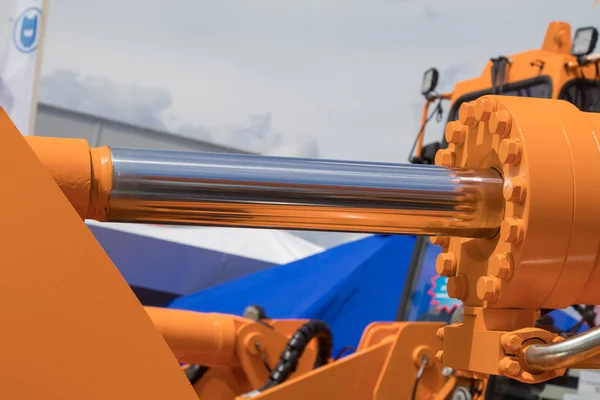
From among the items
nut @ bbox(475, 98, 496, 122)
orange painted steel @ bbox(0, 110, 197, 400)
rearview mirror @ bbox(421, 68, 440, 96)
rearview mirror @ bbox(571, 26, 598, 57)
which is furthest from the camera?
rearview mirror @ bbox(421, 68, 440, 96)

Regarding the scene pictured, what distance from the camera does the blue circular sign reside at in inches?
161

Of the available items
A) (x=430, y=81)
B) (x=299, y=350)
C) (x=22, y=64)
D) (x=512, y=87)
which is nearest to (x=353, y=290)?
(x=430, y=81)

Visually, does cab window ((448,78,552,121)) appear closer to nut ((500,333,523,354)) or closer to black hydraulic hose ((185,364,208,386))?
black hydraulic hose ((185,364,208,386))

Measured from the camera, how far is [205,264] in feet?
21.8

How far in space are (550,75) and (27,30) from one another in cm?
273

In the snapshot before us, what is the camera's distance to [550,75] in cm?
266

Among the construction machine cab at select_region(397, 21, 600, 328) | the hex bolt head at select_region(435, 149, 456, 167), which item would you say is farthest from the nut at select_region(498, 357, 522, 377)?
the construction machine cab at select_region(397, 21, 600, 328)

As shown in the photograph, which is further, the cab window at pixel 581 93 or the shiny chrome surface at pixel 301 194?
the cab window at pixel 581 93

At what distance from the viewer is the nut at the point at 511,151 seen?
0.71 m

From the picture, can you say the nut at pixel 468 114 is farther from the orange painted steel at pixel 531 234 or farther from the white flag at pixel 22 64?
the white flag at pixel 22 64

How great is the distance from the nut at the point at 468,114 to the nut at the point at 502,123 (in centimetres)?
5

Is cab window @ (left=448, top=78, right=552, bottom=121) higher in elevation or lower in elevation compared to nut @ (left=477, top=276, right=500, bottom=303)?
higher

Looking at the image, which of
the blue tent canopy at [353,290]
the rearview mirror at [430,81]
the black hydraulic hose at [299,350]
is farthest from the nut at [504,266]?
the blue tent canopy at [353,290]

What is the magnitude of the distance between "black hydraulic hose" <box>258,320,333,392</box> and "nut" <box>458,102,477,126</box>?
5.34ft
